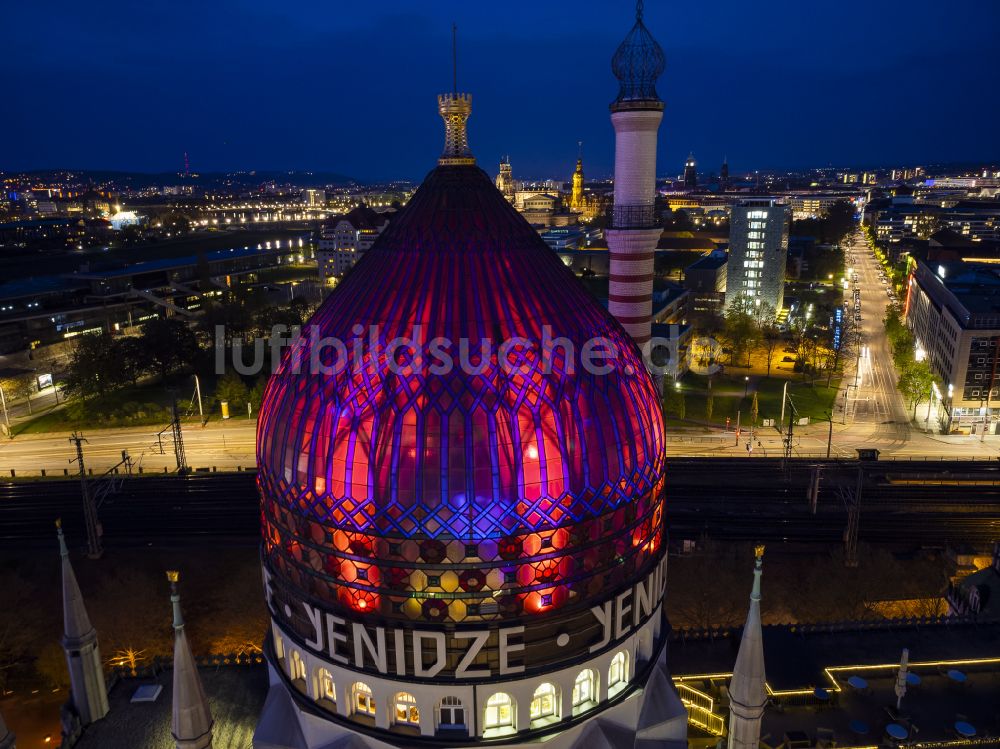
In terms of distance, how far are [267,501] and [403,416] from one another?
285 inches

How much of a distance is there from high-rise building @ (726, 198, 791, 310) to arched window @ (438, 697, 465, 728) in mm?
104869

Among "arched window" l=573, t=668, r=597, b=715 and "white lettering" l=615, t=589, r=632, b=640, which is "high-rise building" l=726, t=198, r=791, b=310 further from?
"arched window" l=573, t=668, r=597, b=715

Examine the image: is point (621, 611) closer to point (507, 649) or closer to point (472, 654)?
point (507, 649)

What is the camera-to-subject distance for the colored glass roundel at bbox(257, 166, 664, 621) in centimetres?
2319

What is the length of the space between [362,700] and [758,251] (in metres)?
110

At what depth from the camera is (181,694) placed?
24.6 meters

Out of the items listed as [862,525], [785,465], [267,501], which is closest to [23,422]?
[267,501]

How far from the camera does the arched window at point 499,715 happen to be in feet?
81.9

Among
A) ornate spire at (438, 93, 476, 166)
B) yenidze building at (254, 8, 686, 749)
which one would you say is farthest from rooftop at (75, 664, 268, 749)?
ornate spire at (438, 93, 476, 166)

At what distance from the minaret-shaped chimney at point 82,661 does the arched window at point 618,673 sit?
2142cm

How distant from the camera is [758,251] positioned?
4712 inches

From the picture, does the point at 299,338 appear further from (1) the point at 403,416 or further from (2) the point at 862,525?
(2) the point at 862,525

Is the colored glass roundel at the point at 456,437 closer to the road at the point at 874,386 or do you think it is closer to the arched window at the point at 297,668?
the arched window at the point at 297,668

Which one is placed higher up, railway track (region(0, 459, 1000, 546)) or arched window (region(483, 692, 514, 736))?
arched window (region(483, 692, 514, 736))
